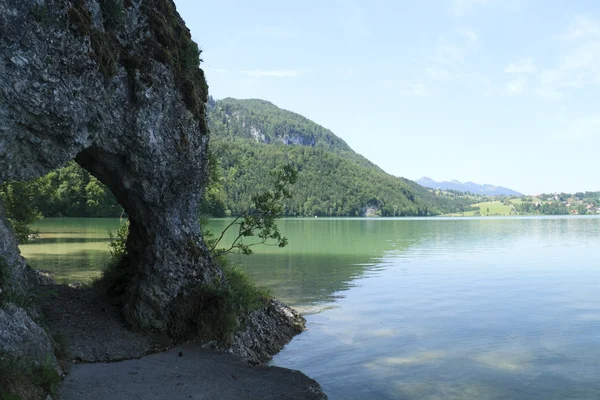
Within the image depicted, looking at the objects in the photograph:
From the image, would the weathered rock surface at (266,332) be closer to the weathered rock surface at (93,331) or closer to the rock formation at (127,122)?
the rock formation at (127,122)

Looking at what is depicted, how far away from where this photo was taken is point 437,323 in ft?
62.1

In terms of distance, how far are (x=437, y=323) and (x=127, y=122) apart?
13.9 metres

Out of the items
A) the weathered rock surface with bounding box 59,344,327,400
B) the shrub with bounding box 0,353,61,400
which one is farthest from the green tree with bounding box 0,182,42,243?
the shrub with bounding box 0,353,61,400

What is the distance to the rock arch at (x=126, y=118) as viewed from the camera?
Answer: 28.2 feet

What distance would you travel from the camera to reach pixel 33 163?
9.44 m

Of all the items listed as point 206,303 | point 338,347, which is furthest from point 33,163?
point 338,347

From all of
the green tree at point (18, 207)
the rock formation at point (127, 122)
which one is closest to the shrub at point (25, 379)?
the rock formation at point (127, 122)

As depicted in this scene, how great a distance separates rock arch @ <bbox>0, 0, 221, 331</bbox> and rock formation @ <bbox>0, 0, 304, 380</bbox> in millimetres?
25

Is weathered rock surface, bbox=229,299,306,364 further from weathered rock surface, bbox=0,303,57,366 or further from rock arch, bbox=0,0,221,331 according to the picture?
weathered rock surface, bbox=0,303,57,366

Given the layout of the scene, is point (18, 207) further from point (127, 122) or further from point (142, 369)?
point (142, 369)

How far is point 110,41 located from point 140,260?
19.0 feet

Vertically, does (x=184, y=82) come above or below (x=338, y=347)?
above

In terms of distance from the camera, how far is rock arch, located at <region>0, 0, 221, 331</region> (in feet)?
28.2

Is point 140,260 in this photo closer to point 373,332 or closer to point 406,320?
point 373,332
